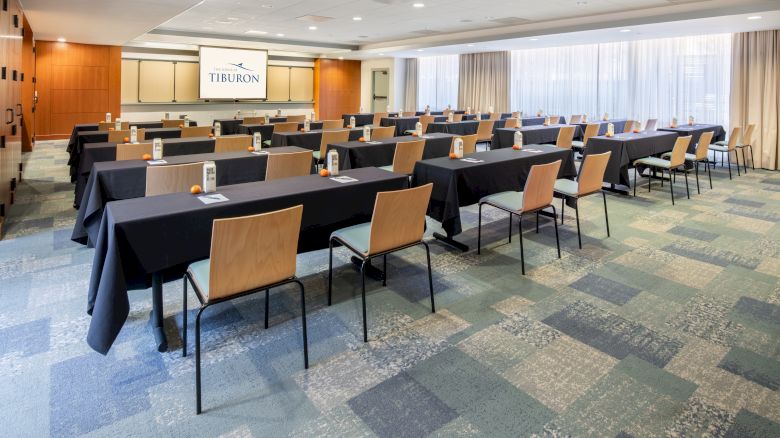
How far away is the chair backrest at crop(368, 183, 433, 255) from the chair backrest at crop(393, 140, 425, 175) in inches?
87.6

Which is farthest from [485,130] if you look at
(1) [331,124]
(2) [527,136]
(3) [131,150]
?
(3) [131,150]

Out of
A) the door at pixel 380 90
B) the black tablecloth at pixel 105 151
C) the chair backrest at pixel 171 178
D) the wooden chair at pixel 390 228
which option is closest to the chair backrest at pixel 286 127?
the black tablecloth at pixel 105 151

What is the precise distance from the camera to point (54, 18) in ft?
28.3

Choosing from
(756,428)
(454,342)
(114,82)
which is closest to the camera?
(756,428)

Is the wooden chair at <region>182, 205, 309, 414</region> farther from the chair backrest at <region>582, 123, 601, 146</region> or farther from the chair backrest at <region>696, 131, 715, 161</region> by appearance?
the chair backrest at <region>582, 123, 601, 146</region>

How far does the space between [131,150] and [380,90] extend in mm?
13738

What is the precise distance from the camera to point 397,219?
2814 mm

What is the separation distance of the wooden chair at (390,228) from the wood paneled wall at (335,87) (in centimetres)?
1490

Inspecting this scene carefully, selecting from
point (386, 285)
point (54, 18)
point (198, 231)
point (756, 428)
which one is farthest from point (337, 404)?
point (54, 18)

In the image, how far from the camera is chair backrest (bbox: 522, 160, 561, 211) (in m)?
3.69

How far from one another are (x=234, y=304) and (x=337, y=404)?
1.29 metres

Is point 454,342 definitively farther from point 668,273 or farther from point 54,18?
point 54,18

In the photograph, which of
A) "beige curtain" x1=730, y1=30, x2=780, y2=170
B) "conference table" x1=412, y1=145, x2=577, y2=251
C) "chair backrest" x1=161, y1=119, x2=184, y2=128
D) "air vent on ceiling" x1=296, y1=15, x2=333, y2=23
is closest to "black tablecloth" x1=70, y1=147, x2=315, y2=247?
"conference table" x1=412, y1=145, x2=577, y2=251

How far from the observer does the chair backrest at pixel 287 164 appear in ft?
14.2
